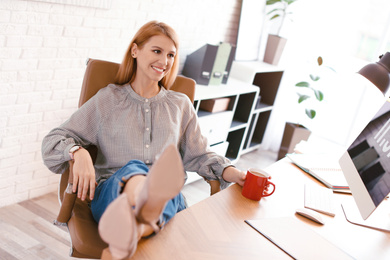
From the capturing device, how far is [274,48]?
4141 millimetres

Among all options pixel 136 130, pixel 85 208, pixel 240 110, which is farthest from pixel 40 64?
pixel 240 110

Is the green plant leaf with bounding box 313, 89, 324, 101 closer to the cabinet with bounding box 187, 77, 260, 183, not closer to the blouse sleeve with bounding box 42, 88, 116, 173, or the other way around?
the cabinet with bounding box 187, 77, 260, 183

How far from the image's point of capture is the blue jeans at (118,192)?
1.17 meters

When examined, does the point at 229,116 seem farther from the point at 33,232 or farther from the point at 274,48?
the point at 33,232

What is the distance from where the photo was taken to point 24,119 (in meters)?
2.36

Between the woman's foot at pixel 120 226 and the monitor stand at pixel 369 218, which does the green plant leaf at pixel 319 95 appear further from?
the woman's foot at pixel 120 226

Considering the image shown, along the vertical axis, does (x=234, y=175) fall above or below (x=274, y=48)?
below

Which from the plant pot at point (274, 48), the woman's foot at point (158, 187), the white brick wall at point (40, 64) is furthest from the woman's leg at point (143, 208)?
the plant pot at point (274, 48)

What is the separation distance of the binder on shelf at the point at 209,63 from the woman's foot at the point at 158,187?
226 cm

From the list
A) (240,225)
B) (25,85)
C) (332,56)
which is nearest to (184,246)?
(240,225)

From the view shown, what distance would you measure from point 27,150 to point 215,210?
1521 millimetres

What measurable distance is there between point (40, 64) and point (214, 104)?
129 centimetres

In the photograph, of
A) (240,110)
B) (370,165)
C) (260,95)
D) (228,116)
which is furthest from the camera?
(260,95)

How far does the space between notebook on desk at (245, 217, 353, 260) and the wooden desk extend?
0.08 ft
